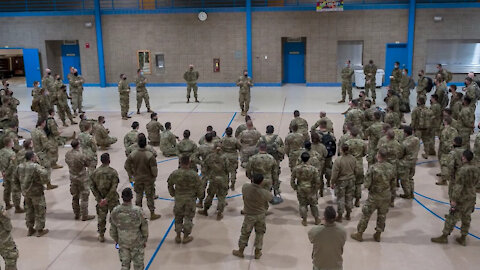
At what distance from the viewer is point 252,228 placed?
8.33m

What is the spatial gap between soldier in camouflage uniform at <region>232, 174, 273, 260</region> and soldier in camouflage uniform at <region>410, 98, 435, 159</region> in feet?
23.4

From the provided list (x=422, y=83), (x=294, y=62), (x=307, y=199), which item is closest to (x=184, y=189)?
(x=307, y=199)

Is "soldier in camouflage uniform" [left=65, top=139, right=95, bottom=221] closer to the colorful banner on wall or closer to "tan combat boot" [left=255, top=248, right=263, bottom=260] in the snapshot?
"tan combat boot" [left=255, top=248, right=263, bottom=260]

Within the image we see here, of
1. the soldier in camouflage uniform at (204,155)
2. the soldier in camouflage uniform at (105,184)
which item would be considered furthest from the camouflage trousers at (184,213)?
the soldier in camouflage uniform at (204,155)

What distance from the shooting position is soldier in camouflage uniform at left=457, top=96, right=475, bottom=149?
13.0 meters

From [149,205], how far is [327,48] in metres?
19.6

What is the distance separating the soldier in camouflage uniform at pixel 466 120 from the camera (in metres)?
13.0

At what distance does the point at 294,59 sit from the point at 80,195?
20.2 meters

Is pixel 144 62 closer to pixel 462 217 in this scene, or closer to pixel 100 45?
pixel 100 45

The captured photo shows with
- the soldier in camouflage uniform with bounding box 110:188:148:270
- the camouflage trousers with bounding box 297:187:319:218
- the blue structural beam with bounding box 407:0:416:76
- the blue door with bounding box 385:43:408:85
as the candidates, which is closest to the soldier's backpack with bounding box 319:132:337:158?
the camouflage trousers with bounding box 297:187:319:218

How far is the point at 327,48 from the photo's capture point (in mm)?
27266

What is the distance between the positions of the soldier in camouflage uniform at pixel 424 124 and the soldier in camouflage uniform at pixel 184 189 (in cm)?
752

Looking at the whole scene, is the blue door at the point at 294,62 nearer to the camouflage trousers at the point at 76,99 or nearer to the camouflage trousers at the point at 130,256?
the camouflage trousers at the point at 76,99

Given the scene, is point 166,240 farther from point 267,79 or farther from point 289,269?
point 267,79
